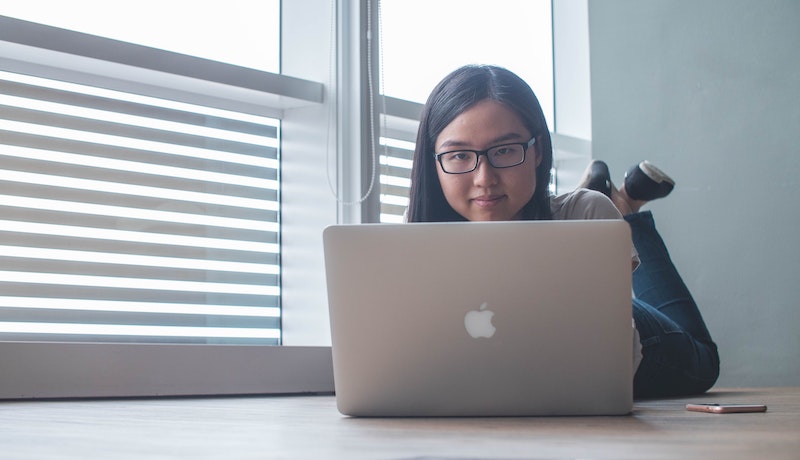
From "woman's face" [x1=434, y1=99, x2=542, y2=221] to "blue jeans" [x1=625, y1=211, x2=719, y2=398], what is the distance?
1.47 feet

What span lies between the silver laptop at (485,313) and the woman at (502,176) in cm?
72

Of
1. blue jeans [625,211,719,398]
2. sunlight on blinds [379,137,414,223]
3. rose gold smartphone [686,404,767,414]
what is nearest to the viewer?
rose gold smartphone [686,404,767,414]

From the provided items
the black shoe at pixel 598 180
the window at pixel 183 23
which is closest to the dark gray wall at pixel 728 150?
the black shoe at pixel 598 180

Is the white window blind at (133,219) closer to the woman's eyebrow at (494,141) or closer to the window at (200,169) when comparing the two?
the window at (200,169)

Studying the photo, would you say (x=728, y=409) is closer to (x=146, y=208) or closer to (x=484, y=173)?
(x=484, y=173)

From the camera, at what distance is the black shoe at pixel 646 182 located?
271cm

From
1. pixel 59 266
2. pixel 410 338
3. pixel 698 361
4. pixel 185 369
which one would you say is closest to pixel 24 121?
pixel 59 266

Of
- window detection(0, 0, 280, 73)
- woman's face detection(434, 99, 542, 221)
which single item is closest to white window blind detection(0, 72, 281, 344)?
window detection(0, 0, 280, 73)

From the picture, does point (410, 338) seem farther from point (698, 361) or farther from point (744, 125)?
point (744, 125)

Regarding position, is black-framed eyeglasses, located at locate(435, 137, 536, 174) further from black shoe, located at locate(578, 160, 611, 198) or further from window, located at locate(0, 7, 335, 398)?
window, located at locate(0, 7, 335, 398)

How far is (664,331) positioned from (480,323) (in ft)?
3.85

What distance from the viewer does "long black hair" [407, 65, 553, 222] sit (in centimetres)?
206

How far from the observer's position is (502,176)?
2008 millimetres

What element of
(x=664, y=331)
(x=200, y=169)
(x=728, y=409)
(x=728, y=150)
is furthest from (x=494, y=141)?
(x=728, y=150)
